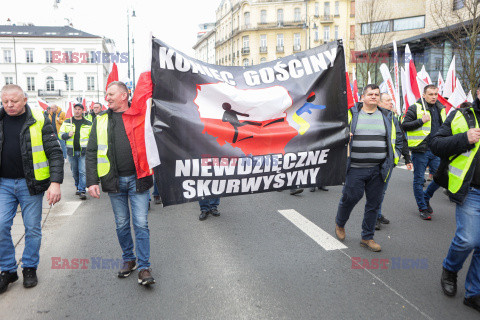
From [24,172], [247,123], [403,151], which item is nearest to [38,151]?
[24,172]

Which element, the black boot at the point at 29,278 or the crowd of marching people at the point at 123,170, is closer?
the crowd of marching people at the point at 123,170

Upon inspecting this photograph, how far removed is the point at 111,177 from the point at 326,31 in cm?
6711

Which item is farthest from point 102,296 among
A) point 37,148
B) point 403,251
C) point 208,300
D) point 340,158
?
point 403,251

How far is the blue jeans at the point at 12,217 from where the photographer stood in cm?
388

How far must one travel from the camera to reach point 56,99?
245ft

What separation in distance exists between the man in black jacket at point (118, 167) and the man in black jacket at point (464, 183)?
2757mm

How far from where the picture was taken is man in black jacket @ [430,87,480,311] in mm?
3428

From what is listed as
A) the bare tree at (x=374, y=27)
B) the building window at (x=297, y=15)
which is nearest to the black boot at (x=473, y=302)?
the bare tree at (x=374, y=27)

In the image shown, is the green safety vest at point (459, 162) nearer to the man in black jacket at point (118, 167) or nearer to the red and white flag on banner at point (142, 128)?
the red and white flag on banner at point (142, 128)

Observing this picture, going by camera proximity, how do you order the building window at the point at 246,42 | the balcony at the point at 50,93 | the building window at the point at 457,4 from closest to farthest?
the building window at the point at 457,4
the building window at the point at 246,42
the balcony at the point at 50,93

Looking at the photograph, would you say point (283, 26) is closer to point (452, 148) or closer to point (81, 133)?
point (81, 133)

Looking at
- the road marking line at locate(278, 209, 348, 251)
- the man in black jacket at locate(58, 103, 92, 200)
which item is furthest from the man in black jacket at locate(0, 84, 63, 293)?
the man in black jacket at locate(58, 103, 92, 200)

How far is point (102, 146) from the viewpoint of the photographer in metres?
3.91

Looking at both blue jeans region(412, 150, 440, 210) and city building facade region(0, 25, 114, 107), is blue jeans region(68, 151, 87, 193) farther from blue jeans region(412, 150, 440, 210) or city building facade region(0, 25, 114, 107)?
city building facade region(0, 25, 114, 107)
